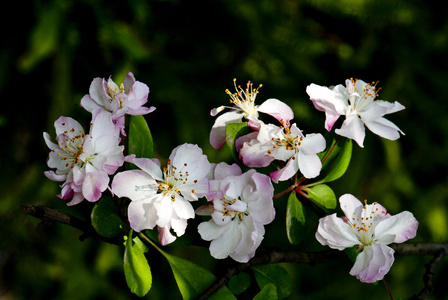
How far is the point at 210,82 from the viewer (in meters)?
1.58

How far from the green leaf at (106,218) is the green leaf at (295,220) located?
0.67 feet

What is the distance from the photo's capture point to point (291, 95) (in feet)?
5.02

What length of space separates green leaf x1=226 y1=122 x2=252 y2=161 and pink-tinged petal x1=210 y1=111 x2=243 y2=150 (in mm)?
32

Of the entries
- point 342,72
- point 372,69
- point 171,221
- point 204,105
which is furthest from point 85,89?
point 171,221

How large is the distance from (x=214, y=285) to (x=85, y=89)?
1.17m

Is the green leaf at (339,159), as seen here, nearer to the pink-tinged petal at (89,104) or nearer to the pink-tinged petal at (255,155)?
the pink-tinged petal at (255,155)

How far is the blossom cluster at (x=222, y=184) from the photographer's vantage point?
0.53 m

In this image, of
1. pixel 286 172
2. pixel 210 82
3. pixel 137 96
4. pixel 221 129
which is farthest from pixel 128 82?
pixel 210 82

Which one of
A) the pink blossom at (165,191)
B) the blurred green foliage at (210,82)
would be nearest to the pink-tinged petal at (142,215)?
the pink blossom at (165,191)

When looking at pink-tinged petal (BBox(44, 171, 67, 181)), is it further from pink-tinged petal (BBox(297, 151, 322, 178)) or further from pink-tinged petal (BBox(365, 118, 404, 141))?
pink-tinged petal (BBox(365, 118, 404, 141))

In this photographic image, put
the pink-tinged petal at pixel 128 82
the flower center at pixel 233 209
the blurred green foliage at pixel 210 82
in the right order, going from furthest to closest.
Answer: the blurred green foliage at pixel 210 82
the pink-tinged petal at pixel 128 82
the flower center at pixel 233 209

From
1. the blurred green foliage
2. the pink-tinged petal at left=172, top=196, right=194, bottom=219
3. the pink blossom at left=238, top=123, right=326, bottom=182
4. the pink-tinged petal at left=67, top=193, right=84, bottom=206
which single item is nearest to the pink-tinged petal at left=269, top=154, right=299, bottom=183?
the pink blossom at left=238, top=123, right=326, bottom=182

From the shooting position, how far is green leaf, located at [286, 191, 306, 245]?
58 cm

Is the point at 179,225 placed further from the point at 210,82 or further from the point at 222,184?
the point at 210,82
